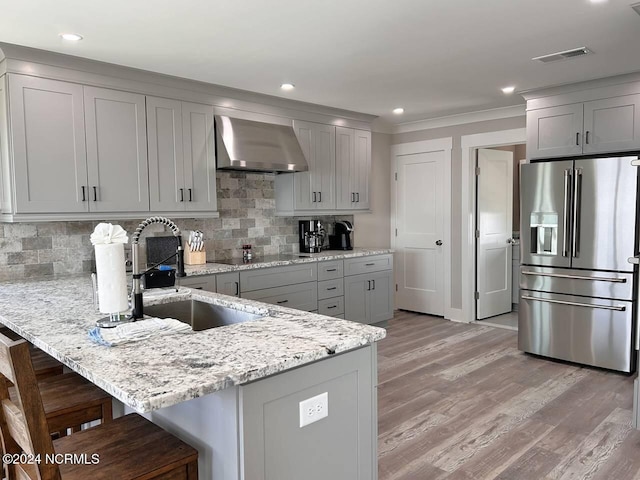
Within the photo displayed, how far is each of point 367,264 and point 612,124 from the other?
2.62m

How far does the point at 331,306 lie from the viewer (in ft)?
16.0

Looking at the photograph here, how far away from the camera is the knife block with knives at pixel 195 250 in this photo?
4.20m

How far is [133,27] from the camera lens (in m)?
2.81

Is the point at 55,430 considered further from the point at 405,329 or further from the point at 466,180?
the point at 466,180

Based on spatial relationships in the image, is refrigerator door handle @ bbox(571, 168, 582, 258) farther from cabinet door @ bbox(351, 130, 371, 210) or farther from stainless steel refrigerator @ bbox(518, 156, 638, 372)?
cabinet door @ bbox(351, 130, 371, 210)

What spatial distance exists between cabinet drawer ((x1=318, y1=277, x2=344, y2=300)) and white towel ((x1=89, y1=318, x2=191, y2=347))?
2978 millimetres

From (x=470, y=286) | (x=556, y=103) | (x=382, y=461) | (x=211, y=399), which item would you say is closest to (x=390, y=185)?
(x=470, y=286)

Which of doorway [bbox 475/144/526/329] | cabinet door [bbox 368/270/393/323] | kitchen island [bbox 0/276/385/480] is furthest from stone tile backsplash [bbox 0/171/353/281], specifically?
kitchen island [bbox 0/276/385/480]

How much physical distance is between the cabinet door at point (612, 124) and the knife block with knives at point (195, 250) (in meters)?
3.46

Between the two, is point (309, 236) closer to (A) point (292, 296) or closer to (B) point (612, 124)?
(A) point (292, 296)

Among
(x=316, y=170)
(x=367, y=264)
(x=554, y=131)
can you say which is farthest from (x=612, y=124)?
(x=316, y=170)

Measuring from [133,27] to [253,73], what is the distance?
1138 mm

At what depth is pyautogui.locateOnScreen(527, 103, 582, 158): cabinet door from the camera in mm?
4188

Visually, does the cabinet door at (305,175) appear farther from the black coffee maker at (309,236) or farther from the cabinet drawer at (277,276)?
the cabinet drawer at (277,276)
